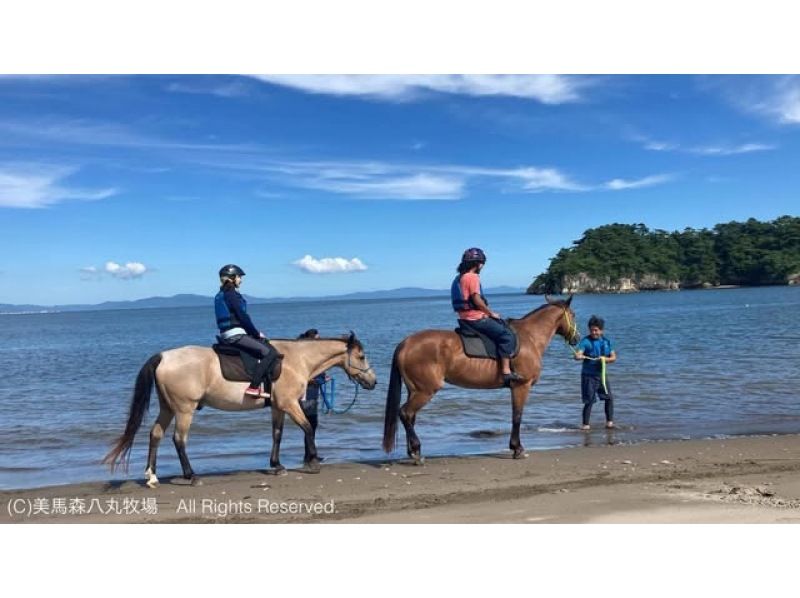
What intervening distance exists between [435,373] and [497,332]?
120cm

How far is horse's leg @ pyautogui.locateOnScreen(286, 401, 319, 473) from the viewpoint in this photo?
935cm

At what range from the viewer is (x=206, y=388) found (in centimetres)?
901

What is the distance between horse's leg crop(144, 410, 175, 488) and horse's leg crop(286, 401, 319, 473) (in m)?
1.72

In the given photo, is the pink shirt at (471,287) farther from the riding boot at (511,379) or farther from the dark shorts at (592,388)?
the dark shorts at (592,388)

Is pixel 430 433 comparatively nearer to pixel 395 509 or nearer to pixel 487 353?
pixel 487 353

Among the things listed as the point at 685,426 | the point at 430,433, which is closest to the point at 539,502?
the point at 430,433

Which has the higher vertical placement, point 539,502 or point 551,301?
point 551,301

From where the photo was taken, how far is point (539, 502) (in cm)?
725

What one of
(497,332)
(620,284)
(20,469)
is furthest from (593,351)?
(620,284)

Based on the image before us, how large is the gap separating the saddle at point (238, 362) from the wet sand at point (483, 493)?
150cm

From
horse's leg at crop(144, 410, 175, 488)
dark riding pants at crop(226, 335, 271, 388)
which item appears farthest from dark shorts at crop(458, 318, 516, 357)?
horse's leg at crop(144, 410, 175, 488)

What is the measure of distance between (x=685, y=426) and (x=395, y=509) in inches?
317

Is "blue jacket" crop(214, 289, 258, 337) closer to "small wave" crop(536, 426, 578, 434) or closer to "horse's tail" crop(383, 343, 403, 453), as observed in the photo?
"horse's tail" crop(383, 343, 403, 453)

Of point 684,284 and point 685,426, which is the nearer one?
point 685,426
